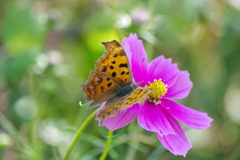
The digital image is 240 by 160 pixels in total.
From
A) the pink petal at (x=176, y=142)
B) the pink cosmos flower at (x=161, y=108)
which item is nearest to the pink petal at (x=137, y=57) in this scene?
the pink cosmos flower at (x=161, y=108)

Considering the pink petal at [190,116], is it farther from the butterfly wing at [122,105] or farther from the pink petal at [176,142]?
the butterfly wing at [122,105]

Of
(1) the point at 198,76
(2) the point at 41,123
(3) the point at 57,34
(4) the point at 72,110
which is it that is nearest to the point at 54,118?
(2) the point at 41,123

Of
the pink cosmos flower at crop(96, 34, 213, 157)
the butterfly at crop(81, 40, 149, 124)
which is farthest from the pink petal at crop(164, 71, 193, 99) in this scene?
the butterfly at crop(81, 40, 149, 124)

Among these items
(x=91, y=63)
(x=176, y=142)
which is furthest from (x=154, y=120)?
(x=91, y=63)

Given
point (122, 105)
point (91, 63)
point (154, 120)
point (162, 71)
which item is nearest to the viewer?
point (122, 105)

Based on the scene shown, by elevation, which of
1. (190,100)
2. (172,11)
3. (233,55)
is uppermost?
(172,11)

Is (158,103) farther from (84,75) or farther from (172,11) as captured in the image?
(172,11)

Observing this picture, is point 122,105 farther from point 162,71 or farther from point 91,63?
point 91,63
